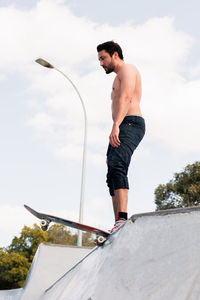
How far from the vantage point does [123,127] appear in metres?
3.59

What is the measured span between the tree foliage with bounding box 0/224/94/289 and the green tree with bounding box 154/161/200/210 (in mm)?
7603

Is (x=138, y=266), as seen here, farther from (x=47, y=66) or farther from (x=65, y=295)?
(x=47, y=66)

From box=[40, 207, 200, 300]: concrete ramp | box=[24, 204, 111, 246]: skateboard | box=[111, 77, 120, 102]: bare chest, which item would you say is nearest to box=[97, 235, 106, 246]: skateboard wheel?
box=[24, 204, 111, 246]: skateboard

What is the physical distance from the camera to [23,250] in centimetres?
3506

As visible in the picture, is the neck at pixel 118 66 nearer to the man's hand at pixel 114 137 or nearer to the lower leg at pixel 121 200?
the man's hand at pixel 114 137

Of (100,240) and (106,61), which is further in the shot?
(106,61)

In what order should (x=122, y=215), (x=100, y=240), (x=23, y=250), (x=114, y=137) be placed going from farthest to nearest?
(x=23, y=250), (x=114, y=137), (x=122, y=215), (x=100, y=240)

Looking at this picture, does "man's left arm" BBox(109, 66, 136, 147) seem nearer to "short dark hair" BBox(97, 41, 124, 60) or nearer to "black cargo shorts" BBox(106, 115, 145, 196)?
"black cargo shorts" BBox(106, 115, 145, 196)

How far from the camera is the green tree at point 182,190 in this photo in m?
30.7

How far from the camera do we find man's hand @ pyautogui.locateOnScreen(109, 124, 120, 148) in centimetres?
343

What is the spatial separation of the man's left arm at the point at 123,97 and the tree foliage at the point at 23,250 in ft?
90.7

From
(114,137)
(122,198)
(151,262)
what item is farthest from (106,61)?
(151,262)

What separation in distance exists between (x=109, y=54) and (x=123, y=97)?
0.53 metres

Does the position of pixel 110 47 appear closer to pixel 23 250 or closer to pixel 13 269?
pixel 13 269
